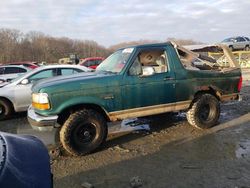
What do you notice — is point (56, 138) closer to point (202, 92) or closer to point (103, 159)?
point (103, 159)

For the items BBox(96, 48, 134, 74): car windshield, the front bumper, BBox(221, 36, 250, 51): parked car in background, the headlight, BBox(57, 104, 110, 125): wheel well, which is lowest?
the front bumper

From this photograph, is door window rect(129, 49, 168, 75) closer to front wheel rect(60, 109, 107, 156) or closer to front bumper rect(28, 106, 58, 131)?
front wheel rect(60, 109, 107, 156)

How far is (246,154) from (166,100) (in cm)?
196

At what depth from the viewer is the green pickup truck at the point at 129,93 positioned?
643cm

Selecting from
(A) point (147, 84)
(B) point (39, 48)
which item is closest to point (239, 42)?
(A) point (147, 84)

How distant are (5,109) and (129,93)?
462cm

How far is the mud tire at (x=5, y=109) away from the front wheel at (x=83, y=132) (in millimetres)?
4262

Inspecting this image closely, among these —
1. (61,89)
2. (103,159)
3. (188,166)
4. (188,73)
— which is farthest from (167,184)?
(188,73)

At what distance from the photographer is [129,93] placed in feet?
22.9

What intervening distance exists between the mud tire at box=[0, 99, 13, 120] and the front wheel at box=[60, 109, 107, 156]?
14.0 feet

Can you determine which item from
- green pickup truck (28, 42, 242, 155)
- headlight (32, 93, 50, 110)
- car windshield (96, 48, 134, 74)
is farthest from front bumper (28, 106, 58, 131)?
car windshield (96, 48, 134, 74)

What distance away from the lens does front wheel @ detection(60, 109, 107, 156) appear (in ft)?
20.9

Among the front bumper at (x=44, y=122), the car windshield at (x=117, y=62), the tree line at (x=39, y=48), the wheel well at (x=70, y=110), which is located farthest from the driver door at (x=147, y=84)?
the tree line at (x=39, y=48)

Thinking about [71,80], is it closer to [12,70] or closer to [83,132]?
[83,132]
